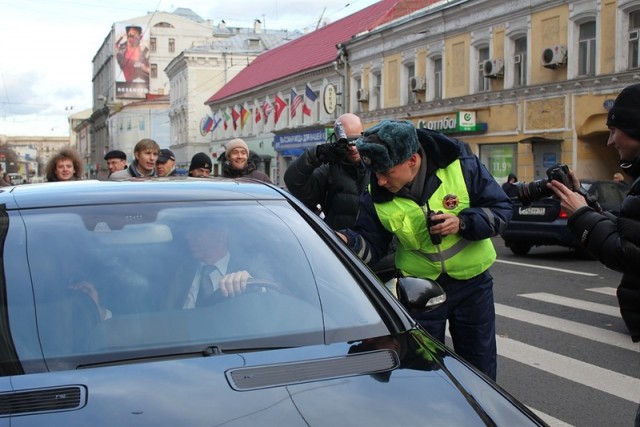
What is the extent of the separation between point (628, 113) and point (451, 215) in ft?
3.28

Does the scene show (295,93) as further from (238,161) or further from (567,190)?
(567,190)

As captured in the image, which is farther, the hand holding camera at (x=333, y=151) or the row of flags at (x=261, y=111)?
the row of flags at (x=261, y=111)

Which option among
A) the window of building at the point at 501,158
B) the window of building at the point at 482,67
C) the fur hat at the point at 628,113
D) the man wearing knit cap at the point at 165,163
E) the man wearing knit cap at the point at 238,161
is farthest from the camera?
the window of building at the point at 482,67

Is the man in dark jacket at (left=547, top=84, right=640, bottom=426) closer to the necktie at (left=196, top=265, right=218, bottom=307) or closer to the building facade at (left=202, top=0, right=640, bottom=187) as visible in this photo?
the necktie at (left=196, top=265, right=218, bottom=307)

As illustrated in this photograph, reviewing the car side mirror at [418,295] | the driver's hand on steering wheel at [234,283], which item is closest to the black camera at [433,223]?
the car side mirror at [418,295]

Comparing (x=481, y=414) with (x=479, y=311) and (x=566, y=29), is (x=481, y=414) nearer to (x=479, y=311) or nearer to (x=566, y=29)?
(x=479, y=311)

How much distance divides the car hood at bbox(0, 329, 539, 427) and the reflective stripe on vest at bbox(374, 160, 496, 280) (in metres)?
1.35

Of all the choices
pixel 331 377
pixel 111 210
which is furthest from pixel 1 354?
pixel 331 377

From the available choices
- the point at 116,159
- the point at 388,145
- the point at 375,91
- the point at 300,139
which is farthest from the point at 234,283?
the point at 300,139

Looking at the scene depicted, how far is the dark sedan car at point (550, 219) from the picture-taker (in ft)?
45.5

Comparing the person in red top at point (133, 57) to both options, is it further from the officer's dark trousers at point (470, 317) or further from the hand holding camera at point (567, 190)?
the hand holding camera at point (567, 190)

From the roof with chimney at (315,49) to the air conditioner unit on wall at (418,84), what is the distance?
5359 mm

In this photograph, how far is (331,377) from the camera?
221 cm

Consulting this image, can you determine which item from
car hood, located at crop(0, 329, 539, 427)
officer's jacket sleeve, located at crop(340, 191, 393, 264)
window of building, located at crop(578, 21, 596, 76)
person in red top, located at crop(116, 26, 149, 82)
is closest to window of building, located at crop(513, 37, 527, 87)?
window of building, located at crop(578, 21, 596, 76)
